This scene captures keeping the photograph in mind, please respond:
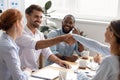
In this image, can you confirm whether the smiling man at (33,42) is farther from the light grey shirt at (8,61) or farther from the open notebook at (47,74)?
the light grey shirt at (8,61)

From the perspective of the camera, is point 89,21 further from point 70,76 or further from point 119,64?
point 119,64

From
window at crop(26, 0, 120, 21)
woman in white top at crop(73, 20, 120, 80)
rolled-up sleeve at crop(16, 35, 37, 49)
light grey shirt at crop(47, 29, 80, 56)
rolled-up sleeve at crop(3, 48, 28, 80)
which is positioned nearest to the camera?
woman in white top at crop(73, 20, 120, 80)

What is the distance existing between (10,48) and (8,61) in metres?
0.10

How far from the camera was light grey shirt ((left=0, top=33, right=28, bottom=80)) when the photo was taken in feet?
5.45

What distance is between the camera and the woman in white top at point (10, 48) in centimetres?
167

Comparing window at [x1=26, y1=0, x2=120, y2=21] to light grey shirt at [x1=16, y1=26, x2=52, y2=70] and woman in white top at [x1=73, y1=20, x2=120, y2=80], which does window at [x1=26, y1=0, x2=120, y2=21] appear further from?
woman in white top at [x1=73, y1=20, x2=120, y2=80]

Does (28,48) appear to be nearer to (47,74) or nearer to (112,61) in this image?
(47,74)

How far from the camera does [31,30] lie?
8.38ft

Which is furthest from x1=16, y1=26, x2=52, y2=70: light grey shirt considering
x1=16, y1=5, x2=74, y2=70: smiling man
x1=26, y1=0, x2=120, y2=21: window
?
x1=26, y1=0, x2=120, y2=21: window

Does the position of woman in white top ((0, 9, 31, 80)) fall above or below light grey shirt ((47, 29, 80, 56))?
above

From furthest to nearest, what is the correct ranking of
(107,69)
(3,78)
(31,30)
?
(31,30) < (3,78) < (107,69)

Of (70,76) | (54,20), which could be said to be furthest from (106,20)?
(70,76)

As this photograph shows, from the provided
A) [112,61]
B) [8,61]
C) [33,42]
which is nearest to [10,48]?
[8,61]

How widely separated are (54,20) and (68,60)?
1.65 metres
